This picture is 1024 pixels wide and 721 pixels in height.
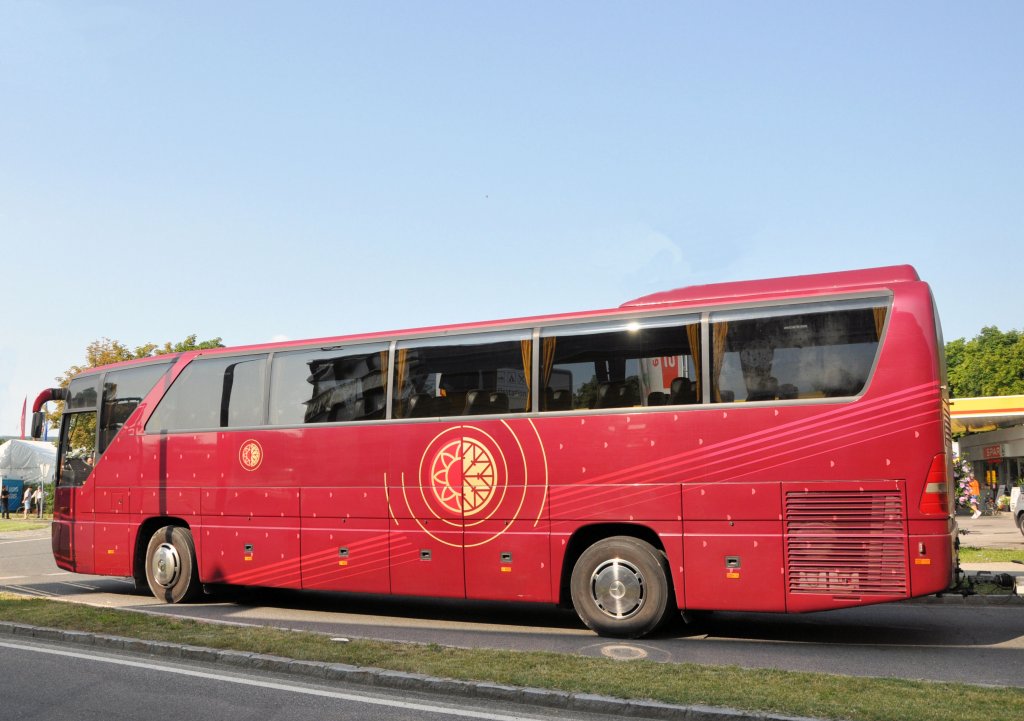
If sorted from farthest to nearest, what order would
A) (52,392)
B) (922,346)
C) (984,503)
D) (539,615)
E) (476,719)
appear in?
1. (984,503)
2. (52,392)
3. (539,615)
4. (922,346)
5. (476,719)

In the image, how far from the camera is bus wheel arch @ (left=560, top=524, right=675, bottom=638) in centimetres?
1012

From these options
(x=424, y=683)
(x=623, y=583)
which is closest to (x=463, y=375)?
(x=623, y=583)

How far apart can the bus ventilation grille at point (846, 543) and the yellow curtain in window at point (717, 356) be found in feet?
4.32

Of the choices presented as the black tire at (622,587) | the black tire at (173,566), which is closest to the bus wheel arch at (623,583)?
the black tire at (622,587)

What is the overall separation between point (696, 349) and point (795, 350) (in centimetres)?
104

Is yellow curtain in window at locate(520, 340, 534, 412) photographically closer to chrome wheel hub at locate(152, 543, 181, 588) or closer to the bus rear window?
the bus rear window

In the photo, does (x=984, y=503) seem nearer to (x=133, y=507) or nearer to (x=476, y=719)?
(x=133, y=507)

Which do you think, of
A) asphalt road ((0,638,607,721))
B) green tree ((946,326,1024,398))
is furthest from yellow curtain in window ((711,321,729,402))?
green tree ((946,326,1024,398))

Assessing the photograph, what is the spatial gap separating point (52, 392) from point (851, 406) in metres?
12.5

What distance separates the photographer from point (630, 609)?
10258 mm

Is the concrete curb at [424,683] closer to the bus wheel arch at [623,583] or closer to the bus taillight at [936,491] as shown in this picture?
the bus wheel arch at [623,583]

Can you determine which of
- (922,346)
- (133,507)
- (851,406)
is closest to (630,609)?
(851,406)

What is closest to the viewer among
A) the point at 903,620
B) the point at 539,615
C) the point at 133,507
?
the point at 903,620

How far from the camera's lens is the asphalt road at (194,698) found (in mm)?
6613
